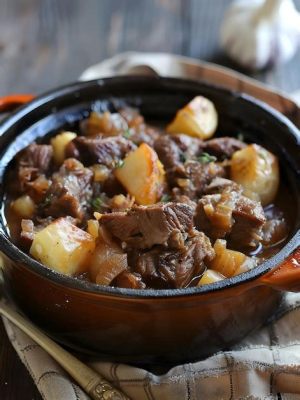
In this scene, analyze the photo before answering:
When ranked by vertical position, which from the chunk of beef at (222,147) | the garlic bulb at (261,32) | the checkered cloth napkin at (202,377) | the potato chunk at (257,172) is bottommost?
the checkered cloth napkin at (202,377)

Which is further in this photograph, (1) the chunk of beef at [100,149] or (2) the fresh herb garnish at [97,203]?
(1) the chunk of beef at [100,149]

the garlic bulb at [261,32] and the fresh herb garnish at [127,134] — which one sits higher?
the garlic bulb at [261,32]

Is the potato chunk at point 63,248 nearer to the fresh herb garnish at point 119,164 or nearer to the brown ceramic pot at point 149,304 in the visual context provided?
the brown ceramic pot at point 149,304

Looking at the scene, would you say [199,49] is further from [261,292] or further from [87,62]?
[261,292]

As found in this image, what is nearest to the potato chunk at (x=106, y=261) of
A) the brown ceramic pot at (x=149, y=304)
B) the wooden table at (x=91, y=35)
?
the brown ceramic pot at (x=149, y=304)

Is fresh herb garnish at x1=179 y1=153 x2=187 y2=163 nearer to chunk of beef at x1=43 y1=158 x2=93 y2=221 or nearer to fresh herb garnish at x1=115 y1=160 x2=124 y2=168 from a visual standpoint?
fresh herb garnish at x1=115 y1=160 x2=124 y2=168

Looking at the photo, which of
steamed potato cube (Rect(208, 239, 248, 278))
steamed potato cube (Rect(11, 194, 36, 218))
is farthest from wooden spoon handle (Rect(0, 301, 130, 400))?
steamed potato cube (Rect(208, 239, 248, 278))
